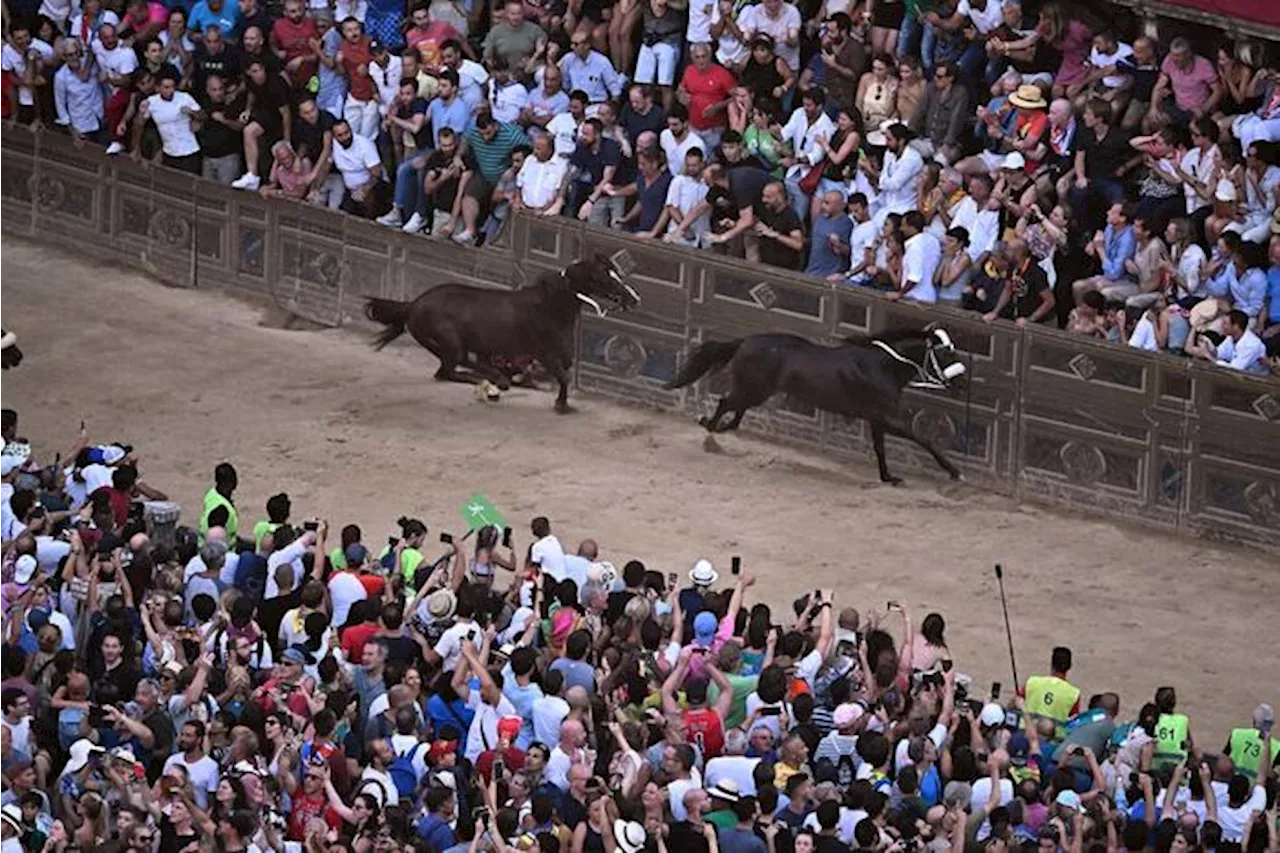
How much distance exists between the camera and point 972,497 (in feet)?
104

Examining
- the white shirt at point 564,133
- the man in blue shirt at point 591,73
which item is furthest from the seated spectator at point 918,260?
the man in blue shirt at point 591,73

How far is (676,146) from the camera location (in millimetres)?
33812

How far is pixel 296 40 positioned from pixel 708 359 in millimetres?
6398

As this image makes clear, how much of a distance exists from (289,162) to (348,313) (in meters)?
1.52

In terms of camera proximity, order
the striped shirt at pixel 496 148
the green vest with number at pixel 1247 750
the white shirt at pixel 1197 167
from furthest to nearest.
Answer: the striped shirt at pixel 496 148 < the white shirt at pixel 1197 167 < the green vest with number at pixel 1247 750

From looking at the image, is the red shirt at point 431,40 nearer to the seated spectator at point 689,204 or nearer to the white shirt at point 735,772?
the seated spectator at point 689,204

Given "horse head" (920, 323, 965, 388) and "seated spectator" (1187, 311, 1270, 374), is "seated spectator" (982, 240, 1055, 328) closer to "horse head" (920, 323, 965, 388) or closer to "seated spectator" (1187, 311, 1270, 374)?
"horse head" (920, 323, 965, 388)

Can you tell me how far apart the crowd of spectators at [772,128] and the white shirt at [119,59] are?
39mm

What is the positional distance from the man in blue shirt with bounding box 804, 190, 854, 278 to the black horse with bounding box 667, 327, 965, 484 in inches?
34.9

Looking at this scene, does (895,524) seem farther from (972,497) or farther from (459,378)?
(459,378)

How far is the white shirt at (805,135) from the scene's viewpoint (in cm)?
3306

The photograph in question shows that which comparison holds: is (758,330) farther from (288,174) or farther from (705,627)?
(705,627)

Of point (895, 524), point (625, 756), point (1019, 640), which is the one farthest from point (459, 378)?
point (625, 756)

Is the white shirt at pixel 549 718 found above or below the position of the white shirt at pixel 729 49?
below
